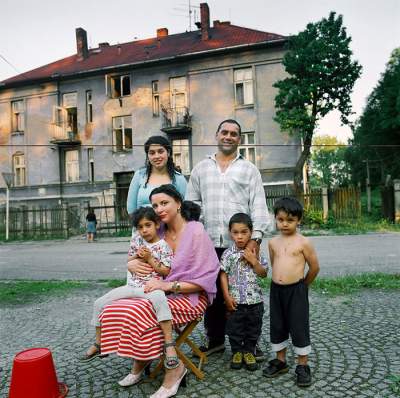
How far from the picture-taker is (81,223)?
78.8ft

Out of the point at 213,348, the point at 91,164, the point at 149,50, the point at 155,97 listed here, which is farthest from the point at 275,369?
the point at 149,50

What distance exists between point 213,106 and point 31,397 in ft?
73.6

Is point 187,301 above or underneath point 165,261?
underneath

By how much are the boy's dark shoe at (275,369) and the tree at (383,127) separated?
994 inches

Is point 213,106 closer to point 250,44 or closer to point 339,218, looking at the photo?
point 250,44

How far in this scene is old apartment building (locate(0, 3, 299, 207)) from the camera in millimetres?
23156

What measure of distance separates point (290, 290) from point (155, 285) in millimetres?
1162

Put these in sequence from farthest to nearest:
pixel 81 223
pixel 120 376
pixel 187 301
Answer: pixel 81 223 → pixel 120 376 → pixel 187 301

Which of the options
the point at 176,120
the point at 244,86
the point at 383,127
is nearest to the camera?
the point at 244,86

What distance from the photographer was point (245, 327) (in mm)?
3670

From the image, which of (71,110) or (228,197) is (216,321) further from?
(71,110)

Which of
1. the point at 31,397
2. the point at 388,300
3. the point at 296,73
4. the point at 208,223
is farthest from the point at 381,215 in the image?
the point at 31,397

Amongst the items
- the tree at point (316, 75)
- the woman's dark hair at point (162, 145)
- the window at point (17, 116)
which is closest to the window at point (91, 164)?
the window at point (17, 116)

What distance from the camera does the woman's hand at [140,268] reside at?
3.40 meters
